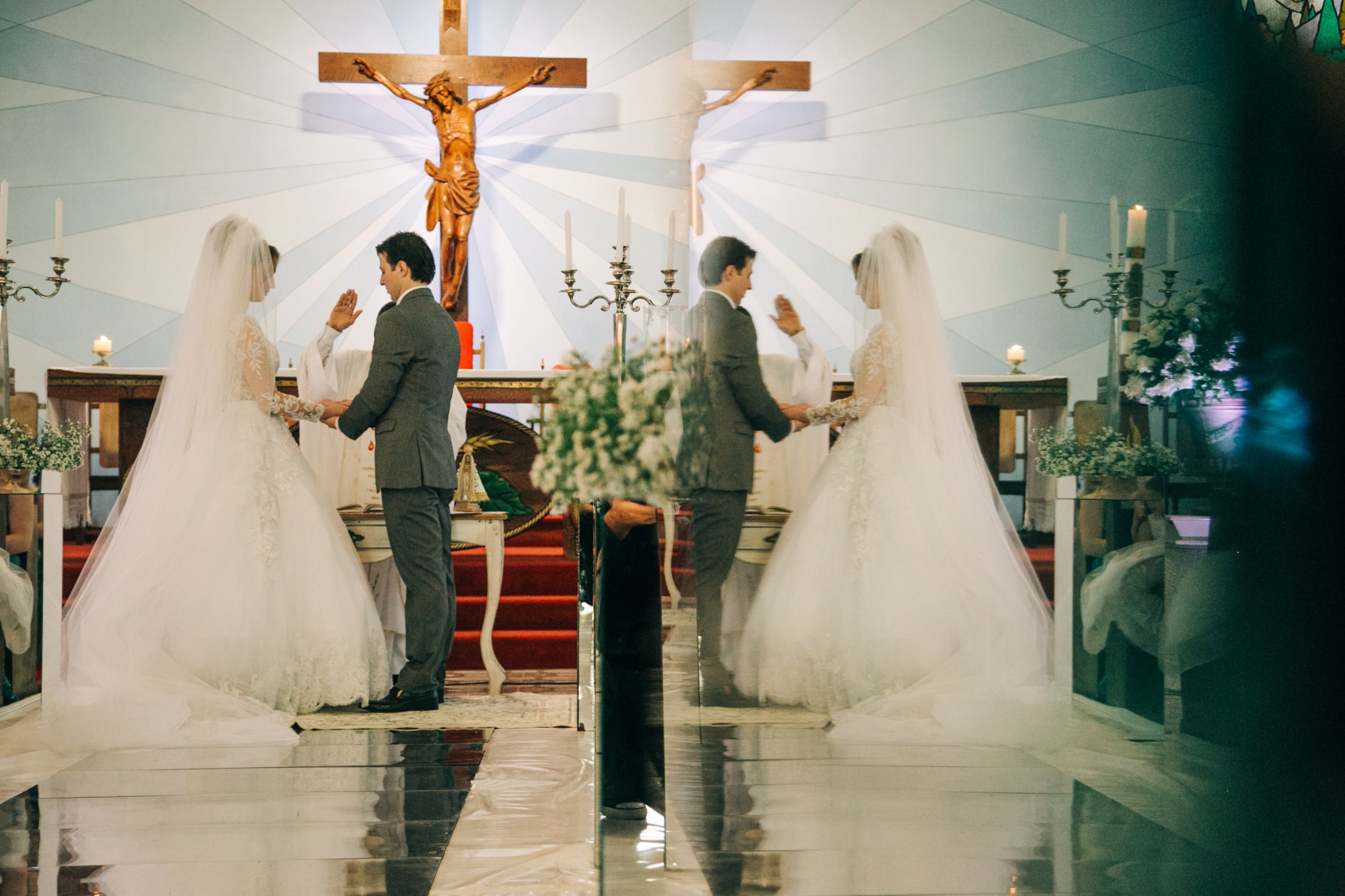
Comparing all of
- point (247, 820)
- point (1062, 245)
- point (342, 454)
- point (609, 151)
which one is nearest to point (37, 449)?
point (342, 454)

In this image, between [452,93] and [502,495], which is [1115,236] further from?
[452,93]

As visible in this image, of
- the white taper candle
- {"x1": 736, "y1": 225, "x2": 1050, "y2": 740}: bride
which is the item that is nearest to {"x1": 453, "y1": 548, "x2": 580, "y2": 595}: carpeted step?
the white taper candle

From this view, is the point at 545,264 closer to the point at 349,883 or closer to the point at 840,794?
the point at 349,883

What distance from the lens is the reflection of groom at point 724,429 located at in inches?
35.4

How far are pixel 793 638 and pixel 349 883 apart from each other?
3.48 ft

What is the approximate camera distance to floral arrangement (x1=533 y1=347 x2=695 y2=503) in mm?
1818

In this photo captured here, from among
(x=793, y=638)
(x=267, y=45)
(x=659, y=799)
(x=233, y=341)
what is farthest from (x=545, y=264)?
(x=793, y=638)

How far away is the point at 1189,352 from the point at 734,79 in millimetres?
447

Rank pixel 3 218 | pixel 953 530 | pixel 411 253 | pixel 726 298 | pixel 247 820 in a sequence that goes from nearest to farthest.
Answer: pixel 953 530 < pixel 726 298 < pixel 247 820 < pixel 3 218 < pixel 411 253

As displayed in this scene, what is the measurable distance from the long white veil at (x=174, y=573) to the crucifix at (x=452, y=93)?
134cm

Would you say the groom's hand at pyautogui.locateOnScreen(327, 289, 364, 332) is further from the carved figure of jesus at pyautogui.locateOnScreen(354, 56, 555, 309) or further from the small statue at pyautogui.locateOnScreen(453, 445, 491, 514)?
the carved figure of jesus at pyautogui.locateOnScreen(354, 56, 555, 309)

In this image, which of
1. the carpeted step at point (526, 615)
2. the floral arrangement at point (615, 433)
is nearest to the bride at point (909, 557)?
the floral arrangement at point (615, 433)

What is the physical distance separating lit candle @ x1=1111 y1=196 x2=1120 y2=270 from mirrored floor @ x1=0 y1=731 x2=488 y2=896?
1.34 metres

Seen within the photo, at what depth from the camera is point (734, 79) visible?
2.85ft
